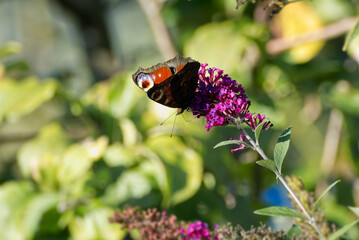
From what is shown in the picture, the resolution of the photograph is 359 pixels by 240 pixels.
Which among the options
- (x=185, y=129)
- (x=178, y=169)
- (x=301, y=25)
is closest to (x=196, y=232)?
(x=178, y=169)

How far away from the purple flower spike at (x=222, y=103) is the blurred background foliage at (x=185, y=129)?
514 mm

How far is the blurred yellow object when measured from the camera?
4.50ft

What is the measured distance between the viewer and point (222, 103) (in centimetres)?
41

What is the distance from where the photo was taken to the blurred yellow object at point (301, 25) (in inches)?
54.0

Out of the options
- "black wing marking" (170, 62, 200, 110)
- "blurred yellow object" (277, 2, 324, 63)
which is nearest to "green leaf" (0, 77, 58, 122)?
"blurred yellow object" (277, 2, 324, 63)

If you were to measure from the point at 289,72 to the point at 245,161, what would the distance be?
259 mm

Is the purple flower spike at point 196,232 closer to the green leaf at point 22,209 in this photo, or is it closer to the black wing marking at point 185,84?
the black wing marking at point 185,84

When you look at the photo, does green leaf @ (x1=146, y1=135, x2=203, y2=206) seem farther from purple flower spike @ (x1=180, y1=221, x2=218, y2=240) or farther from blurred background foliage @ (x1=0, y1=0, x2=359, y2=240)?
purple flower spike @ (x1=180, y1=221, x2=218, y2=240)

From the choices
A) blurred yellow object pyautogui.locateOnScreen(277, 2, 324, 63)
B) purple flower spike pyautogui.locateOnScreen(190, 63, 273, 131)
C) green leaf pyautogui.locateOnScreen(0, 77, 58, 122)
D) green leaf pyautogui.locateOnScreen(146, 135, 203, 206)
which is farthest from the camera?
blurred yellow object pyautogui.locateOnScreen(277, 2, 324, 63)

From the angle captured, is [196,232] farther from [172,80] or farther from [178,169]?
[178,169]

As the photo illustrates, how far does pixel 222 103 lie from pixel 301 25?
1065 millimetres

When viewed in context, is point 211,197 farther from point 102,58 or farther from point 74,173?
point 102,58

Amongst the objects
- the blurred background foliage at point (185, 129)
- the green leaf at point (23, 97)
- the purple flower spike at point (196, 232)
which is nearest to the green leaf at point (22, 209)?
the blurred background foliage at point (185, 129)

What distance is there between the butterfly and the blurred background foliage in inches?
19.4
